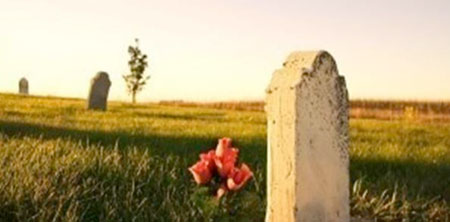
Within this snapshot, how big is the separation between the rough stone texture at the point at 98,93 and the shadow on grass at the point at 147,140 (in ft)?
46.5

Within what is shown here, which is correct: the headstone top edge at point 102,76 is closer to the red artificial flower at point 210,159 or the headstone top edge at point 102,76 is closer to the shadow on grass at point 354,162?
the shadow on grass at point 354,162

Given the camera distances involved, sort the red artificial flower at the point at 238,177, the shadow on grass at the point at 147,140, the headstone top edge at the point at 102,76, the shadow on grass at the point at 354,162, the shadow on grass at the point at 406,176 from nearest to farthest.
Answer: the red artificial flower at the point at 238,177 → the shadow on grass at the point at 406,176 → the shadow on grass at the point at 354,162 → the shadow on grass at the point at 147,140 → the headstone top edge at the point at 102,76

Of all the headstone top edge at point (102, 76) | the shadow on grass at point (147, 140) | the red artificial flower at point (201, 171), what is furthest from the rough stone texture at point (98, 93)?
the red artificial flower at point (201, 171)

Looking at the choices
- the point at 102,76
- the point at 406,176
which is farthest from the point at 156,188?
the point at 102,76

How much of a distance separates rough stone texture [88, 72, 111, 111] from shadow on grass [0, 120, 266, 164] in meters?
14.2

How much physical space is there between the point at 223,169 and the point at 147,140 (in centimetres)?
708

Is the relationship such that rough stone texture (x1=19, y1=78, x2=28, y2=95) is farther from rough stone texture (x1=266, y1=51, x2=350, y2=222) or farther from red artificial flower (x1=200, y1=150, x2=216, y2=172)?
rough stone texture (x1=266, y1=51, x2=350, y2=222)

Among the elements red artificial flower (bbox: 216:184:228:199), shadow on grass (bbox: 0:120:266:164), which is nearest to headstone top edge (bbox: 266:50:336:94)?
red artificial flower (bbox: 216:184:228:199)

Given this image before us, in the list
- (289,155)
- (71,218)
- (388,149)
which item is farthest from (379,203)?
(388,149)

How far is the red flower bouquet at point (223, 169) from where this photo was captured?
6.39m

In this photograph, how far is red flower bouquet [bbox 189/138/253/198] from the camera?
6.39 metres

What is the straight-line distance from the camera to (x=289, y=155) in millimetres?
5941

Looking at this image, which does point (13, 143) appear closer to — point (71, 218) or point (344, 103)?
point (71, 218)

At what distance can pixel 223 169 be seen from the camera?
6.43 meters
